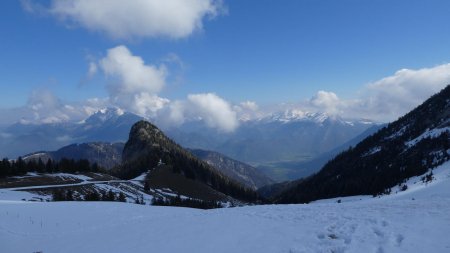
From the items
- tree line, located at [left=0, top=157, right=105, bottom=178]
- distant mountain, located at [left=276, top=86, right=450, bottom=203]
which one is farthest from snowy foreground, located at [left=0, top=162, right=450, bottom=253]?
tree line, located at [left=0, top=157, right=105, bottom=178]

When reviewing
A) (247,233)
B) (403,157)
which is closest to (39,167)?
(403,157)

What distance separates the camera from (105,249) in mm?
20047

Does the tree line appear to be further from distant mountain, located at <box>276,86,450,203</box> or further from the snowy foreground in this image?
the snowy foreground

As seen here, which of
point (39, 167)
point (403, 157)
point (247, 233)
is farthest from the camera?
point (39, 167)

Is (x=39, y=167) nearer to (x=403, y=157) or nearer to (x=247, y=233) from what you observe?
(x=403, y=157)

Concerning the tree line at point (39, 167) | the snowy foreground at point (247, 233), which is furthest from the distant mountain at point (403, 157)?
the tree line at point (39, 167)

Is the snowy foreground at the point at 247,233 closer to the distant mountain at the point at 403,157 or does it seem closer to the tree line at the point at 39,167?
Answer: the distant mountain at the point at 403,157

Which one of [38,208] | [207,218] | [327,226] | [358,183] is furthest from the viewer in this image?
[358,183]

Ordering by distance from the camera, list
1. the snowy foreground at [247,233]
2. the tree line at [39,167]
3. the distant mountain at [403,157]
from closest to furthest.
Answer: the snowy foreground at [247,233]
the distant mountain at [403,157]
the tree line at [39,167]

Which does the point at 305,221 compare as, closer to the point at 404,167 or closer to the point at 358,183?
the point at 404,167

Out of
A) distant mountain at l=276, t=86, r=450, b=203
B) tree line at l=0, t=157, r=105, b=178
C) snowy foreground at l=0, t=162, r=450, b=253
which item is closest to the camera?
snowy foreground at l=0, t=162, r=450, b=253

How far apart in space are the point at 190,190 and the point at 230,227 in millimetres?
147800

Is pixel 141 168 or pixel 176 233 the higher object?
pixel 141 168

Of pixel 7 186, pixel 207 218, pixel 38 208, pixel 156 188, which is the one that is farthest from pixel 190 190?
pixel 207 218
